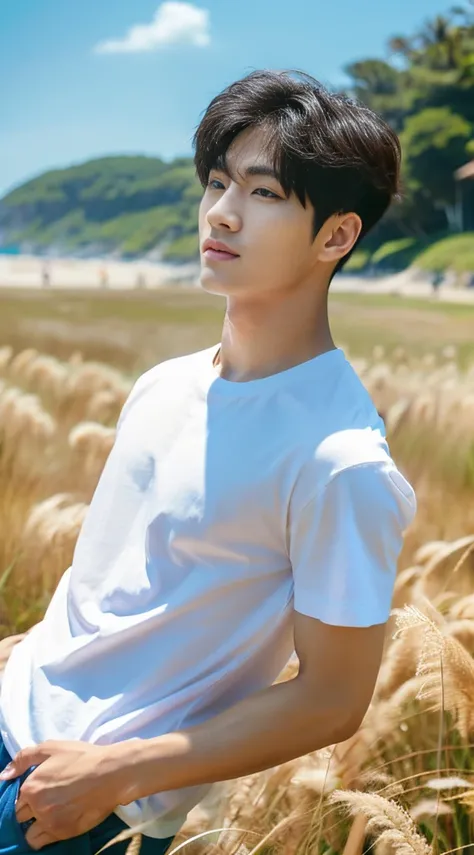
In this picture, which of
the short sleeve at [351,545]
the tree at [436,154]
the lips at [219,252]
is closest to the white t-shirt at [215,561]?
the short sleeve at [351,545]

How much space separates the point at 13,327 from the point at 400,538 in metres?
3.17

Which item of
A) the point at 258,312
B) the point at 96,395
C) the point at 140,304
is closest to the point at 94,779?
the point at 258,312

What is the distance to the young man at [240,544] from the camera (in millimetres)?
704

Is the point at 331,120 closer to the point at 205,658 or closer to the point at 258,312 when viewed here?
the point at 258,312

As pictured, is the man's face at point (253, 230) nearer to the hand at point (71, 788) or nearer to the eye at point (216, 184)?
the eye at point (216, 184)

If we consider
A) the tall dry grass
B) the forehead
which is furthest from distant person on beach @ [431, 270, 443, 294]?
the forehead

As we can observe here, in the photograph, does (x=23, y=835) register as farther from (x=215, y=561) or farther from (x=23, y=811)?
(x=215, y=561)

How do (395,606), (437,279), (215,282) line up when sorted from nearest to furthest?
(215,282) < (395,606) < (437,279)

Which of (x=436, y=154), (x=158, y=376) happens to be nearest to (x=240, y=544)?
(x=158, y=376)

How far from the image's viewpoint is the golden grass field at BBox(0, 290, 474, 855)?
1001 mm

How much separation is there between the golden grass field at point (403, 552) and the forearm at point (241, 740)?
0.37 feet

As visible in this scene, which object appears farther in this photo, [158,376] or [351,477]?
[158,376]

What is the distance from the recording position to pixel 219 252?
0.78 m

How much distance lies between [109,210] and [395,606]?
19819 millimetres
